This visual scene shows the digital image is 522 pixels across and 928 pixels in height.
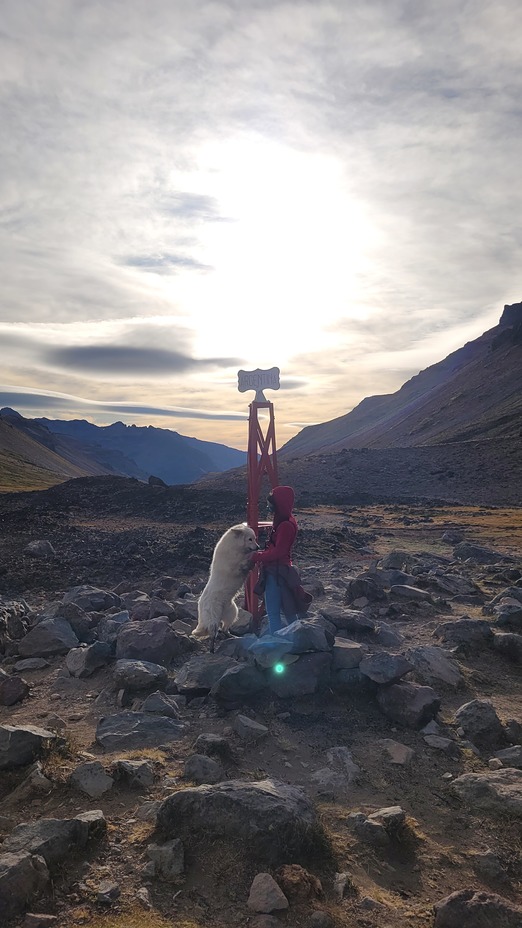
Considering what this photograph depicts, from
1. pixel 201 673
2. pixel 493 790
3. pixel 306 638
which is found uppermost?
pixel 306 638

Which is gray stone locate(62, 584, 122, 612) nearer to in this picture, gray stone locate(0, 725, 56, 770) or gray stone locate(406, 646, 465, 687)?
gray stone locate(0, 725, 56, 770)

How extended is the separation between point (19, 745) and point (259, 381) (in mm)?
6319

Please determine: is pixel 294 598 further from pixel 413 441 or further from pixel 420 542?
pixel 413 441

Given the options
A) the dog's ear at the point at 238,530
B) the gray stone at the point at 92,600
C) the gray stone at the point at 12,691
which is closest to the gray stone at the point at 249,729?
the dog's ear at the point at 238,530

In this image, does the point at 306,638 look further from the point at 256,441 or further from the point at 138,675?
the point at 256,441

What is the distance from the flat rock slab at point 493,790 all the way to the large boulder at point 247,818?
1.63m

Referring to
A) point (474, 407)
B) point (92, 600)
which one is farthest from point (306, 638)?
point (474, 407)

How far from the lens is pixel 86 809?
15.0 ft

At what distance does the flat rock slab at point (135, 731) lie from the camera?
586 cm

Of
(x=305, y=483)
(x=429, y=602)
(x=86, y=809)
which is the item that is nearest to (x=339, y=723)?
(x=86, y=809)

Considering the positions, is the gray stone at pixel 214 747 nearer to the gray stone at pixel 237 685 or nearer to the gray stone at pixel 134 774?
the gray stone at pixel 134 774

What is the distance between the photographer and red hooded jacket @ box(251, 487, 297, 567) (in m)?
7.90

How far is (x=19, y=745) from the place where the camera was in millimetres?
5109

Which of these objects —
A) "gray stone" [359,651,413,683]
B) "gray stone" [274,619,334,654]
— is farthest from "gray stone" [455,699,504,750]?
"gray stone" [274,619,334,654]
